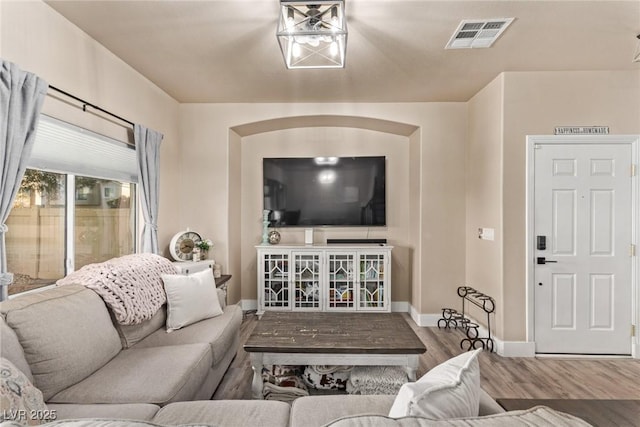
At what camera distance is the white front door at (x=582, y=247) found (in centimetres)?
295

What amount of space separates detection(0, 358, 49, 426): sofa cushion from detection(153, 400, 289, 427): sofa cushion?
404mm

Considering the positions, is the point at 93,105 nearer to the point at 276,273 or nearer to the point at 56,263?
the point at 56,263

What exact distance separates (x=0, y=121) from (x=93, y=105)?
85cm

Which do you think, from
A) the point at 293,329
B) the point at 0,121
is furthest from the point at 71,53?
the point at 293,329

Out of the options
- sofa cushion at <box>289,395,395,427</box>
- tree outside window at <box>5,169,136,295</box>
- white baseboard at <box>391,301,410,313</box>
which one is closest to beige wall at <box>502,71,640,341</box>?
white baseboard at <box>391,301,410,313</box>

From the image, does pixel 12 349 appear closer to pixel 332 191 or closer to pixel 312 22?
pixel 312 22

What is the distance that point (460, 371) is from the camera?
40.8 inches

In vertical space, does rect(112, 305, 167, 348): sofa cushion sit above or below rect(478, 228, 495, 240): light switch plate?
below

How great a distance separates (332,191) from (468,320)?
217 cm

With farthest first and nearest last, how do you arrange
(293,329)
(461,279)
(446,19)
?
(461,279)
(293,329)
(446,19)

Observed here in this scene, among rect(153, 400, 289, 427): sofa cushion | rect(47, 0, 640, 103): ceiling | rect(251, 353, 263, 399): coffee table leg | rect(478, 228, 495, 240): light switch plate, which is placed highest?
rect(47, 0, 640, 103): ceiling

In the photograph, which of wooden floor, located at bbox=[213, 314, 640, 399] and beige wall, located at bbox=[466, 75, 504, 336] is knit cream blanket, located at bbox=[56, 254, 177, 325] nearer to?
wooden floor, located at bbox=[213, 314, 640, 399]

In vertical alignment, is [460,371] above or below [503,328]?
above

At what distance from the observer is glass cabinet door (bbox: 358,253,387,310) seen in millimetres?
3947
